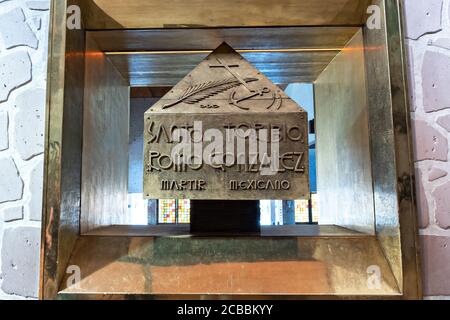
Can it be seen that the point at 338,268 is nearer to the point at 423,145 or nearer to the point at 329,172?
the point at 423,145

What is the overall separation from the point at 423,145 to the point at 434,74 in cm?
22

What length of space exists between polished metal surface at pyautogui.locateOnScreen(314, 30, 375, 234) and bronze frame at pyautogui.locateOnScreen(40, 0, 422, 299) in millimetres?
151

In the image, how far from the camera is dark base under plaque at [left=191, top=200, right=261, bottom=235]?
3.74 feet

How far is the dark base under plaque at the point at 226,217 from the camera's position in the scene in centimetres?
114

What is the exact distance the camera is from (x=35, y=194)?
1.01m

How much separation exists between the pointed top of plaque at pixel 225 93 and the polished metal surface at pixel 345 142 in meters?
0.30

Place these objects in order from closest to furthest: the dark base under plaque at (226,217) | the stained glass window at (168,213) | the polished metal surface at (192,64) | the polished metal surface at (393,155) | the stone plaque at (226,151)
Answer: the polished metal surface at (393,155)
the stone plaque at (226,151)
the dark base under plaque at (226,217)
the polished metal surface at (192,64)
the stained glass window at (168,213)

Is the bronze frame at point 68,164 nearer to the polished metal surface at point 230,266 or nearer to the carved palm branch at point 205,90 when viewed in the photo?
the polished metal surface at point 230,266

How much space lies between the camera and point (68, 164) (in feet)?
3.36

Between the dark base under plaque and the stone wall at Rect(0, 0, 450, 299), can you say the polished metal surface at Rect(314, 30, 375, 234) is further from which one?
the dark base under plaque

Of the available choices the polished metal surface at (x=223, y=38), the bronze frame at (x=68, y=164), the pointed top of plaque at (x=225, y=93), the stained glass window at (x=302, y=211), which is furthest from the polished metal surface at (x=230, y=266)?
the stained glass window at (x=302, y=211)

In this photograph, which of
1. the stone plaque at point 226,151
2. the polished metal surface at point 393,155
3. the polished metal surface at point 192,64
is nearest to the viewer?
A: the polished metal surface at point 393,155
